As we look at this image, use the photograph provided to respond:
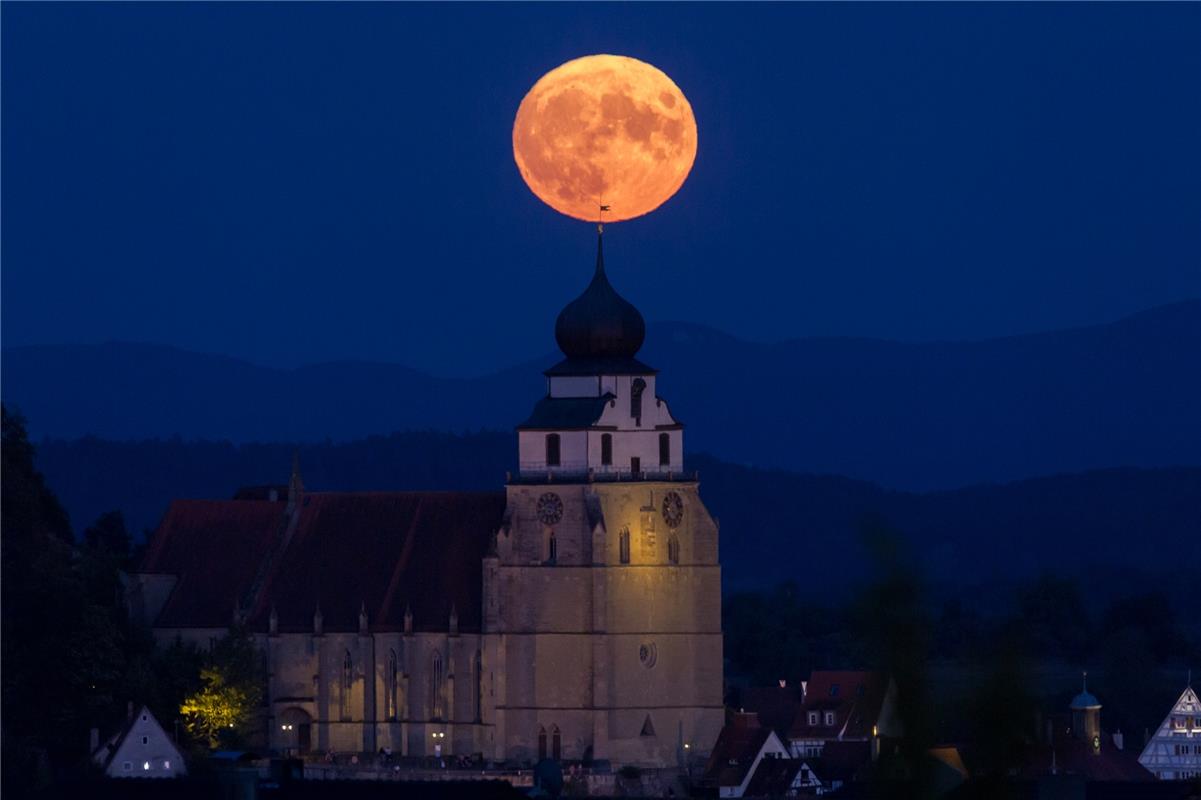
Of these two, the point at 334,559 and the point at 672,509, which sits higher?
the point at 672,509

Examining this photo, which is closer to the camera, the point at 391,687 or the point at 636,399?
the point at 636,399

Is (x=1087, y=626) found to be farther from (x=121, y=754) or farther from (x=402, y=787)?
(x=402, y=787)

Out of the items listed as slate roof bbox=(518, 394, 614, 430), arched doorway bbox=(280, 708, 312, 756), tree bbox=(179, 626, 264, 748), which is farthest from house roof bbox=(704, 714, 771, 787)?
tree bbox=(179, 626, 264, 748)

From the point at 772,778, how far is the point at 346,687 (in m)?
13.9

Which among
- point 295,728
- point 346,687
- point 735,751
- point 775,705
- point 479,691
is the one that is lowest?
point 735,751

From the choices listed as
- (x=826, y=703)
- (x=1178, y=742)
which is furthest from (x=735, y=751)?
(x=1178, y=742)

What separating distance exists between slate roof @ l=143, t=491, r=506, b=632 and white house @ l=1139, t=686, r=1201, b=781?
1752cm

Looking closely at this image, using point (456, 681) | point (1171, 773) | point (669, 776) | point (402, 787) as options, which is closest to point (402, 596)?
point (456, 681)

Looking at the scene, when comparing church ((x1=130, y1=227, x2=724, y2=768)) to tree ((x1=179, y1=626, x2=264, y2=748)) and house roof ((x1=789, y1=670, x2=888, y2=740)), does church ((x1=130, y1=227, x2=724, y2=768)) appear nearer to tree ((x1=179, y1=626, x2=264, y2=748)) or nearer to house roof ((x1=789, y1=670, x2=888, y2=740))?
tree ((x1=179, y1=626, x2=264, y2=748))

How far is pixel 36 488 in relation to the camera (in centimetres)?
9381

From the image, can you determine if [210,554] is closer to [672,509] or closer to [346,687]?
[346,687]

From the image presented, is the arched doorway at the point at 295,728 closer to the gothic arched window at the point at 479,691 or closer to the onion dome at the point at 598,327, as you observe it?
the gothic arched window at the point at 479,691

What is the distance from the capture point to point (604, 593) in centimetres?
8938

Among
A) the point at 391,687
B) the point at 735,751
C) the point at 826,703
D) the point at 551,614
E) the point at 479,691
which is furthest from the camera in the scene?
the point at 826,703
